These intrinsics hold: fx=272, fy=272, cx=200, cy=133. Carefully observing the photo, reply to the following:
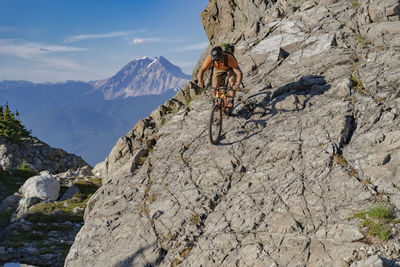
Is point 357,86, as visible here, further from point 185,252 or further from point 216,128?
point 185,252

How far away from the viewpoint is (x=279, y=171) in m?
10.7

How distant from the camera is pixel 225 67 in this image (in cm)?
1307

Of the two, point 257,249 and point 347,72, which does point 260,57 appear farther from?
point 257,249

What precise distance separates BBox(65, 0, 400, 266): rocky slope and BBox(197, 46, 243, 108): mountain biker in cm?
Answer: 178

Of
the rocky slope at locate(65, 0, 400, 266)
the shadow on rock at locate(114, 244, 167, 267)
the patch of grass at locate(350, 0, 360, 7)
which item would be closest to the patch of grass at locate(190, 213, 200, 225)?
the rocky slope at locate(65, 0, 400, 266)

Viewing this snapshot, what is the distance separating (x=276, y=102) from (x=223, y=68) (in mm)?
3628

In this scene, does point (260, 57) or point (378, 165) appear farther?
point (260, 57)

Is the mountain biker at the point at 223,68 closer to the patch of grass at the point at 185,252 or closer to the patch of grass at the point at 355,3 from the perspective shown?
the patch of grass at the point at 185,252

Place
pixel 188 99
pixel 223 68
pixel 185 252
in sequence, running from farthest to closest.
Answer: pixel 188 99 → pixel 223 68 → pixel 185 252

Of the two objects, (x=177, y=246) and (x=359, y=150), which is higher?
(x=359, y=150)

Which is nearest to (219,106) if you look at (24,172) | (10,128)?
(24,172)

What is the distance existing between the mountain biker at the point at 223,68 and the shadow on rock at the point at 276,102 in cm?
140

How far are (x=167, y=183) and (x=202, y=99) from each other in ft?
23.4

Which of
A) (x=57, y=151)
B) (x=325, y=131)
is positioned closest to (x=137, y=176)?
(x=325, y=131)
